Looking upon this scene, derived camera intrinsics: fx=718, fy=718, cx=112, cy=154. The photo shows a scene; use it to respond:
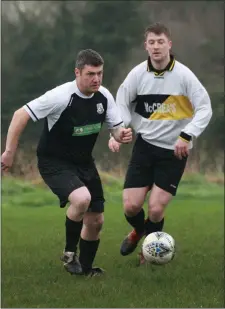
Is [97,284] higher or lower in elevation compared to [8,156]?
lower

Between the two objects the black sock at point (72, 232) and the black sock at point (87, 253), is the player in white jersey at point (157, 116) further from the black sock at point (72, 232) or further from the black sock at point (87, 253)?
the black sock at point (72, 232)

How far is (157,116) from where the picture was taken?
21.1 ft

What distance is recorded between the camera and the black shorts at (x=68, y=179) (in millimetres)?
5680

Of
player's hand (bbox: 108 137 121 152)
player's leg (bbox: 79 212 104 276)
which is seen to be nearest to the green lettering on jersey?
player's hand (bbox: 108 137 121 152)

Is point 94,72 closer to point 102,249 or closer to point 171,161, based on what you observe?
point 171,161

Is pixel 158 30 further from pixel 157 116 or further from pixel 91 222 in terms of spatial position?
pixel 91 222

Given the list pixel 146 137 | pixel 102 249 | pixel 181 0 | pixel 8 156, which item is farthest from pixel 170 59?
pixel 181 0

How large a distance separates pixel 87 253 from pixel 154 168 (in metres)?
1.07

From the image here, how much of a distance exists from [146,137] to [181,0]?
1236 cm

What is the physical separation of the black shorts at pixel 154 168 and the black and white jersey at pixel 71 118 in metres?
0.64

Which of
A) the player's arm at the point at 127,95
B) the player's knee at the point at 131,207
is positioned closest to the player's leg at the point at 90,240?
the player's knee at the point at 131,207

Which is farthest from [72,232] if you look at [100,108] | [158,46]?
[158,46]

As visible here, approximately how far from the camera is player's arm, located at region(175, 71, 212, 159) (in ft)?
19.8

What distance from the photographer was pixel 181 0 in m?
18.2
